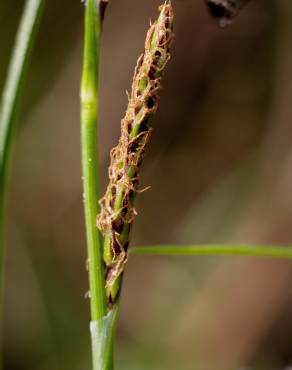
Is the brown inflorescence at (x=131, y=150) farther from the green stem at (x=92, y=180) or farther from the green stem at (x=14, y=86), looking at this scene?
the green stem at (x=14, y=86)

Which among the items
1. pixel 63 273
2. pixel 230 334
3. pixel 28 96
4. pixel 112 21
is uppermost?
pixel 112 21

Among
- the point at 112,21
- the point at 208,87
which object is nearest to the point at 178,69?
the point at 208,87

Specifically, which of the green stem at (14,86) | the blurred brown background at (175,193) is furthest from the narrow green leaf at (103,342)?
the blurred brown background at (175,193)

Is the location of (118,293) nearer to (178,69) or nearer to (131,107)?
(131,107)

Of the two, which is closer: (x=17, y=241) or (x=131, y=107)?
(x=131, y=107)

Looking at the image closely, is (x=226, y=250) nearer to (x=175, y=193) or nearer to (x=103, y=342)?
(x=103, y=342)

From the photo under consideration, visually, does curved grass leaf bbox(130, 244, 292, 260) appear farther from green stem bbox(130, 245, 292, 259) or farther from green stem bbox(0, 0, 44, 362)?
green stem bbox(0, 0, 44, 362)

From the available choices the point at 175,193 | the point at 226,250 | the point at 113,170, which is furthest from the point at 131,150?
the point at 175,193
